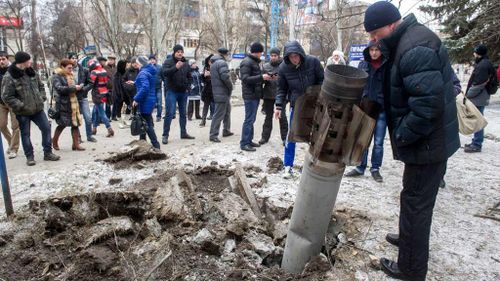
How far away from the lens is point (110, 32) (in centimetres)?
2098

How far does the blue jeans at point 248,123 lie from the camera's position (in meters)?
7.34

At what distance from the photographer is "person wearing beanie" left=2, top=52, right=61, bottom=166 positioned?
20.5 feet

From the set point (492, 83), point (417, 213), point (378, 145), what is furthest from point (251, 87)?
point (417, 213)

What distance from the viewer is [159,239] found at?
131 inches

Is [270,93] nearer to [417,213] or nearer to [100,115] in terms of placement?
[100,115]

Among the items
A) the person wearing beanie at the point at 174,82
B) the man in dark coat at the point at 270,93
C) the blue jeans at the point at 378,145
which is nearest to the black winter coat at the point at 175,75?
the person wearing beanie at the point at 174,82

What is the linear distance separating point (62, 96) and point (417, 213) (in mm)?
6763

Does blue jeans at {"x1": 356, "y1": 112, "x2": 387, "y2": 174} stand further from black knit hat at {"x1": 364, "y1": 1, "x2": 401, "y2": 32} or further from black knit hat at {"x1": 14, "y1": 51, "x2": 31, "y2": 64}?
black knit hat at {"x1": 14, "y1": 51, "x2": 31, "y2": 64}

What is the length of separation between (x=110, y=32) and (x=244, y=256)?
67.5 feet

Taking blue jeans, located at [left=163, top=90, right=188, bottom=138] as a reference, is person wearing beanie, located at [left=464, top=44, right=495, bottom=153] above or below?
above

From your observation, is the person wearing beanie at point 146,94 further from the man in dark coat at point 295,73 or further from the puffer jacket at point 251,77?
the man in dark coat at point 295,73

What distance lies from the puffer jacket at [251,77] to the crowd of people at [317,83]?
0.06 ft

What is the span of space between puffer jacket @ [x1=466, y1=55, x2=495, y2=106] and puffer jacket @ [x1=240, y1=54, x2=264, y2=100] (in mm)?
4186

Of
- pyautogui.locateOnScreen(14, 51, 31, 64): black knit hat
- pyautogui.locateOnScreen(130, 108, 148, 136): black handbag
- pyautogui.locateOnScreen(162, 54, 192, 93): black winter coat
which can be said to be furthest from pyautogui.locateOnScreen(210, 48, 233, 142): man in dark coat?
pyautogui.locateOnScreen(14, 51, 31, 64): black knit hat
